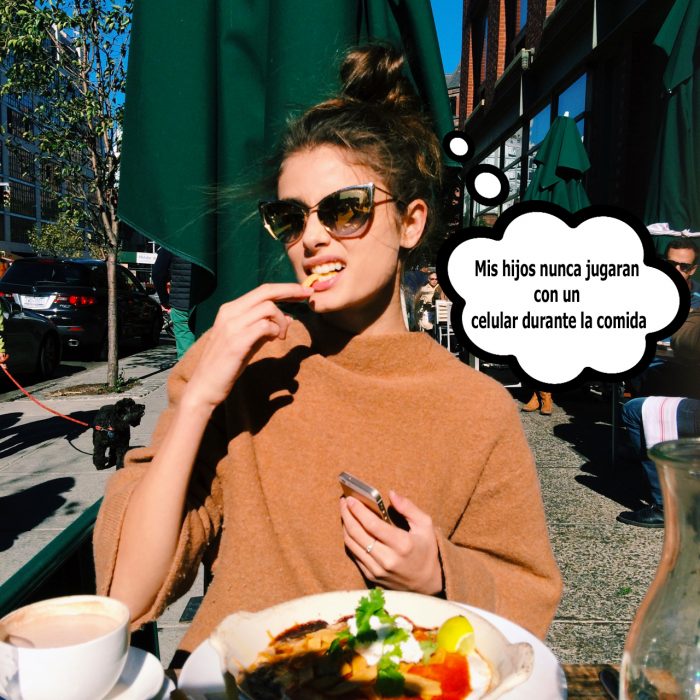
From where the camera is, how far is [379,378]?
5.82 feet

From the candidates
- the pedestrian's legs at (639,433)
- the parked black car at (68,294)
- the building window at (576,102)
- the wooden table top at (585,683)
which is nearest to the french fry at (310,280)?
the wooden table top at (585,683)

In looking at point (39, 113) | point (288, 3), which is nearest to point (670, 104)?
point (288, 3)

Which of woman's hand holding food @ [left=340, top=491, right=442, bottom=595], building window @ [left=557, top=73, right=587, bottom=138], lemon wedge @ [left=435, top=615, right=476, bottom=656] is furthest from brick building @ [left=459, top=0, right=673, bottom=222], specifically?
lemon wedge @ [left=435, top=615, right=476, bottom=656]

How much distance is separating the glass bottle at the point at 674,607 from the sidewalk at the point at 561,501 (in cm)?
270

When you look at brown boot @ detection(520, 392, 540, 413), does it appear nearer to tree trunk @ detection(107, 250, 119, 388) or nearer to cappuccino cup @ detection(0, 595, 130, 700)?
tree trunk @ detection(107, 250, 119, 388)

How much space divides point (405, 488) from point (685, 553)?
0.91 m

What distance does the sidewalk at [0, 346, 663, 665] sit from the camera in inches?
138

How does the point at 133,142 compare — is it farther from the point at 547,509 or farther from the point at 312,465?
the point at 547,509

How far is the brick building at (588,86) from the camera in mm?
8555

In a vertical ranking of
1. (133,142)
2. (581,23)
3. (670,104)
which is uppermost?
(581,23)

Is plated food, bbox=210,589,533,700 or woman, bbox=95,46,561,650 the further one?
woman, bbox=95,46,561,650

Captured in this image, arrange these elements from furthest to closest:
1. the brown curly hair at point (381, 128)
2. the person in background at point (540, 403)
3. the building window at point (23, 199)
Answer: the building window at point (23, 199), the person in background at point (540, 403), the brown curly hair at point (381, 128)

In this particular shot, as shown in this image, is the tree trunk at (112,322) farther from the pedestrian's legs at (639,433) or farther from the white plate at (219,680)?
the white plate at (219,680)

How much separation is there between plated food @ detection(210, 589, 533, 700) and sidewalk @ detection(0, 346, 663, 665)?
2.43m
